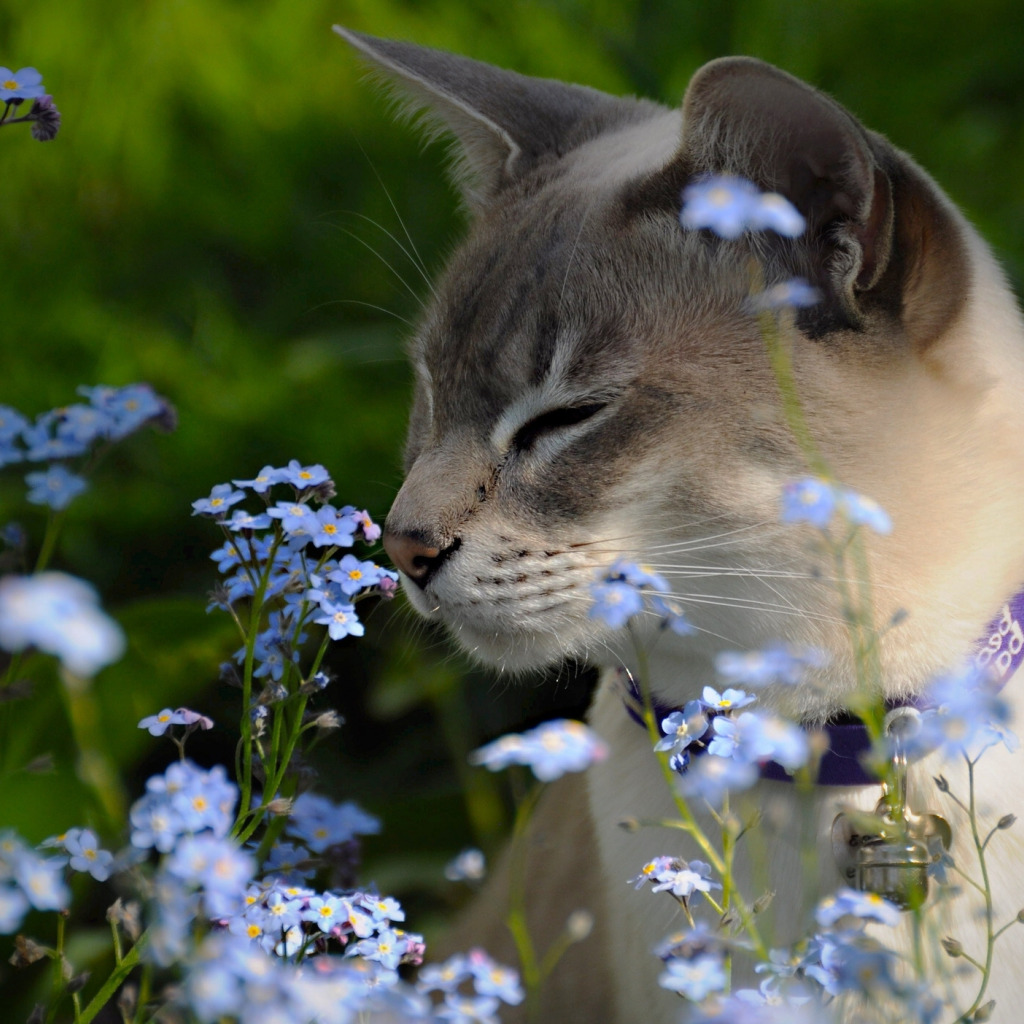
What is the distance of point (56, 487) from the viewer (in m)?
0.96

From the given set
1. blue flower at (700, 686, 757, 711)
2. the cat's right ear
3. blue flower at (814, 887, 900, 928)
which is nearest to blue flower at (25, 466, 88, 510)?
blue flower at (700, 686, 757, 711)

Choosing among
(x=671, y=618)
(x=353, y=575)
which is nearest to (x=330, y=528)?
(x=353, y=575)

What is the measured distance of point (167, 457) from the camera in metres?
2.35

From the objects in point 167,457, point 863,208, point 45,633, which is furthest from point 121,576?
point 45,633

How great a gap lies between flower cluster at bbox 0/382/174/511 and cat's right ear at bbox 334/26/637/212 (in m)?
0.72

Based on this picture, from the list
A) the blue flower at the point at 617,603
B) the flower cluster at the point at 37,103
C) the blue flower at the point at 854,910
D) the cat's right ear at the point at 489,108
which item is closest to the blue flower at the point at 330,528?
the blue flower at the point at 617,603

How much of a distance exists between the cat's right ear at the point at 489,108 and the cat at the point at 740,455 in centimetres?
31

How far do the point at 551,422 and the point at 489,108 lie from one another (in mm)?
545

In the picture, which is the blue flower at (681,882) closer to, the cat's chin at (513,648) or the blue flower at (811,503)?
the blue flower at (811,503)

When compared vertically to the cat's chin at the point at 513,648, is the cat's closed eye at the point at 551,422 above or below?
above

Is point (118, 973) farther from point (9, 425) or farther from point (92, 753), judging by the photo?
point (92, 753)

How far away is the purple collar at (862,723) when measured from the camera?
4.09ft

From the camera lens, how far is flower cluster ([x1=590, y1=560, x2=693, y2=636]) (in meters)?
0.83

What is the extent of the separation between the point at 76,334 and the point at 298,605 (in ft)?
5.05
